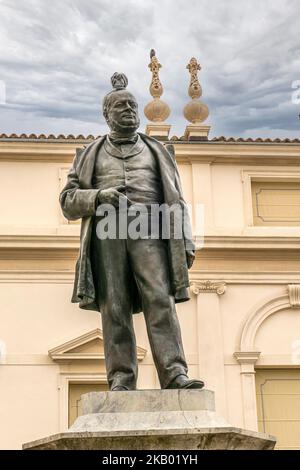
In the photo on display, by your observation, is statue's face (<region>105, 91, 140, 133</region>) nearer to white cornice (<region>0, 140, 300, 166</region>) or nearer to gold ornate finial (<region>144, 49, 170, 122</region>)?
white cornice (<region>0, 140, 300, 166</region>)

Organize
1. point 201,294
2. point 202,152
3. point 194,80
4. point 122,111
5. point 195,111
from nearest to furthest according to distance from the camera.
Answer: point 122,111 → point 201,294 → point 202,152 → point 195,111 → point 194,80

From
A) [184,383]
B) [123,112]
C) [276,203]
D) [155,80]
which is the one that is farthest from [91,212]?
[155,80]

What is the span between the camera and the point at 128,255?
5504 mm

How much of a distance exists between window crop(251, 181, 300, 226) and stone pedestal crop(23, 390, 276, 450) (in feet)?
43.3

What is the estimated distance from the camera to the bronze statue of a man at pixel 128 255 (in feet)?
17.3

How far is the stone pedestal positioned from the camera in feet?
14.8

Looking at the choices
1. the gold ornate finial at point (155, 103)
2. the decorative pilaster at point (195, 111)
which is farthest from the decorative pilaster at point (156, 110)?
the decorative pilaster at point (195, 111)

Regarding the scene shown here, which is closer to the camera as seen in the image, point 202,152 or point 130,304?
point 130,304

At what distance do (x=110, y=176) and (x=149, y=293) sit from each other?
A: 3.00ft

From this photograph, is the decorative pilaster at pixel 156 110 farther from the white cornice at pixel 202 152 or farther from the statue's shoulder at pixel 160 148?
the statue's shoulder at pixel 160 148

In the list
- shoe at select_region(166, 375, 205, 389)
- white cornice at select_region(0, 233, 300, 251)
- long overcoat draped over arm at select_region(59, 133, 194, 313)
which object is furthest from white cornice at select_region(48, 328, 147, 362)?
shoe at select_region(166, 375, 205, 389)

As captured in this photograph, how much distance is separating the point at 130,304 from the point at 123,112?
4.46ft

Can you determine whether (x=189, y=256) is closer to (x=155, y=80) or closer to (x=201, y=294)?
(x=201, y=294)
